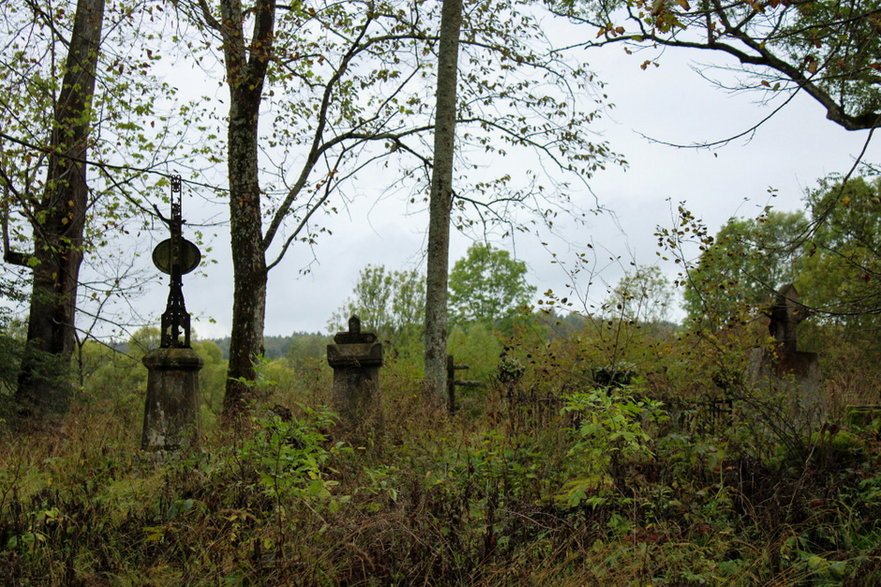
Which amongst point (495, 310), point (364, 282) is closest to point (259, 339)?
point (364, 282)

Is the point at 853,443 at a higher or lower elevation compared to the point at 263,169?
lower

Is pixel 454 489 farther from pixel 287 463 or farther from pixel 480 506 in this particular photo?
pixel 287 463

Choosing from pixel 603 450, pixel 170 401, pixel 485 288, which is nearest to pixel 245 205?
Answer: pixel 170 401

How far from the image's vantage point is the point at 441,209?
1090cm

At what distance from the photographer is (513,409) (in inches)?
305

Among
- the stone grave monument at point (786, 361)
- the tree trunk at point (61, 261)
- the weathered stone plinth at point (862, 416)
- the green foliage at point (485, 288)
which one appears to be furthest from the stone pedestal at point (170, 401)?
the green foliage at point (485, 288)

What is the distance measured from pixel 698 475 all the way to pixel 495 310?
3068 centimetres

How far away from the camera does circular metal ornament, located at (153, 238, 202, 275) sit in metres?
8.29

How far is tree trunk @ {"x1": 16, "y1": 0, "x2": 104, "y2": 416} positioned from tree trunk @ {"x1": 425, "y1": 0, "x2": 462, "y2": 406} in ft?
17.8

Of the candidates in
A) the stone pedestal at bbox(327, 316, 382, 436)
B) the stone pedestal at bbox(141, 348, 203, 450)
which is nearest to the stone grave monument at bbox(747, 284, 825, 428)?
the stone pedestal at bbox(327, 316, 382, 436)

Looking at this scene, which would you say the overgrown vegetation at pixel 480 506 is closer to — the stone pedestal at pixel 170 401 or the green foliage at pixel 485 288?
the stone pedestal at pixel 170 401

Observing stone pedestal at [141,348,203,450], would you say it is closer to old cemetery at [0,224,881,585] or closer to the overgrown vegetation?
old cemetery at [0,224,881,585]

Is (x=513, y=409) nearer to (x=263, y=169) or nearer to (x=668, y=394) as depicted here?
(x=668, y=394)

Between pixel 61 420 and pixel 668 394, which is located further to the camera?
pixel 61 420
